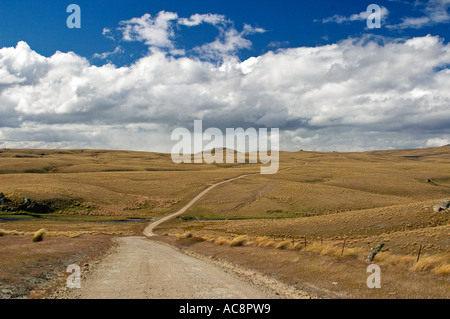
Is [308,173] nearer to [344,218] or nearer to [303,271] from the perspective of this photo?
[344,218]

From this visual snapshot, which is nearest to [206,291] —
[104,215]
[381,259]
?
[381,259]

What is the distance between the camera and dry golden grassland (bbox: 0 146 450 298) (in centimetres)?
1573

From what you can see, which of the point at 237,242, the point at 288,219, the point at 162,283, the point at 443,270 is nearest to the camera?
the point at 162,283

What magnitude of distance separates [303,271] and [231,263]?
554 cm

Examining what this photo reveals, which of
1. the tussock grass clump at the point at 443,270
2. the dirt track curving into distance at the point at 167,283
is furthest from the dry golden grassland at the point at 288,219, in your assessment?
the dirt track curving into distance at the point at 167,283

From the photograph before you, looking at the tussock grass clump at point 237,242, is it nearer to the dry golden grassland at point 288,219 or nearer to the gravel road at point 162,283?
the dry golden grassland at point 288,219

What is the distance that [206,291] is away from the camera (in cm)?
1247

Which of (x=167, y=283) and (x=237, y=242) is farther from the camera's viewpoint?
(x=237, y=242)

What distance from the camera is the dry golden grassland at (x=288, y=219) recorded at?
51.6 feet

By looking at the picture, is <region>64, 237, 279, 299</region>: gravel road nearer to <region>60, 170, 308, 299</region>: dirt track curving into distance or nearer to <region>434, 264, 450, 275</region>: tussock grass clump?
<region>60, 170, 308, 299</region>: dirt track curving into distance

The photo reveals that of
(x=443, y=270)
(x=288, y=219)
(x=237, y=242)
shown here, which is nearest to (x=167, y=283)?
(x=443, y=270)

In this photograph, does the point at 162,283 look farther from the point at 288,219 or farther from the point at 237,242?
the point at 288,219

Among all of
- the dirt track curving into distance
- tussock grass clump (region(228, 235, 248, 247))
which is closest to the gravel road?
the dirt track curving into distance

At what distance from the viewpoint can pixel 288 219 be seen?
184ft
